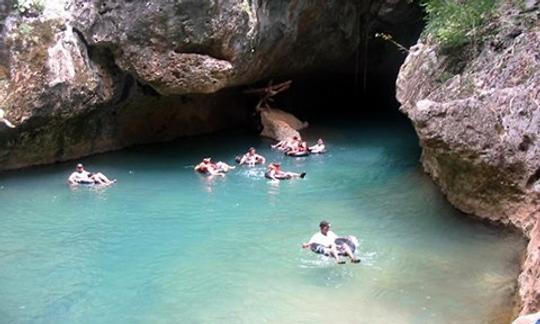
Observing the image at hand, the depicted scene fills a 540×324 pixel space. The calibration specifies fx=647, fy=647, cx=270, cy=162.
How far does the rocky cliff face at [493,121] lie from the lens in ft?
38.6

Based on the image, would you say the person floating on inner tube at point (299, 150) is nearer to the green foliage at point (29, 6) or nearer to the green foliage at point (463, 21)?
the green foliage at point (463, 21)

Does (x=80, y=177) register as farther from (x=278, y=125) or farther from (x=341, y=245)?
(x=341, y=245)

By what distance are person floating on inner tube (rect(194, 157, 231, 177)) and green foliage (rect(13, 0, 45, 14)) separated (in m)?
6.10

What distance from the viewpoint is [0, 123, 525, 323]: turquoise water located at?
989cm

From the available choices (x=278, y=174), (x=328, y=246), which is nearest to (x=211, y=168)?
(x=278, y=174)

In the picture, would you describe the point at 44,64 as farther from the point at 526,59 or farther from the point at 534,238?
the point at 534,238

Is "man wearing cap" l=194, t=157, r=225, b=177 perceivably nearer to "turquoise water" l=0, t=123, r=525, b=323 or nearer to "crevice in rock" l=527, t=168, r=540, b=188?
"turquoise water" l=0, t=123, r=525, b=323

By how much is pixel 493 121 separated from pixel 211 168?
841 cm

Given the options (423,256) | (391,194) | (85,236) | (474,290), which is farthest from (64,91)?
(474,290)

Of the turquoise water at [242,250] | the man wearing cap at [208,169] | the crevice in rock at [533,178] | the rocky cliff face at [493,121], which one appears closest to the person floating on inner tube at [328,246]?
the turquoise water at [242,250]

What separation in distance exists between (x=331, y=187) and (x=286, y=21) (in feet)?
22.7

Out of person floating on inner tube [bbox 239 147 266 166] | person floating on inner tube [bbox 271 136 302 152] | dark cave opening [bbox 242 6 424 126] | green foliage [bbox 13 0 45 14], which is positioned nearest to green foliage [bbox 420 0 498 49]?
person floating on inner tube [bbox 239 147 266 166]

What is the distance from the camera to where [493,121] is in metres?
12.2

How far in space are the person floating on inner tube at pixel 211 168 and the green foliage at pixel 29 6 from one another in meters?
6.10
